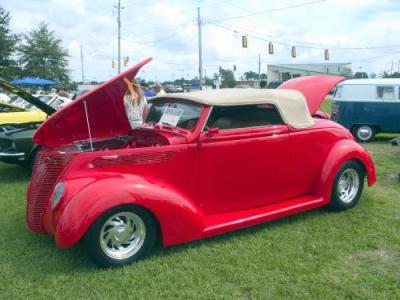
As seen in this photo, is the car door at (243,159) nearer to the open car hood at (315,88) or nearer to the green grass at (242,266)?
the green grass at (242,266)

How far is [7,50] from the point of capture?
44.8 metres

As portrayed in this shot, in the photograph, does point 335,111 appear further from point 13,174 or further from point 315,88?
point 13,174

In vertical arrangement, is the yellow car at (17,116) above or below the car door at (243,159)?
above

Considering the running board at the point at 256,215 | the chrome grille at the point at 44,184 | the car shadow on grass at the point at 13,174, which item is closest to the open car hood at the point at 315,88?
the running board at the point at 256,215

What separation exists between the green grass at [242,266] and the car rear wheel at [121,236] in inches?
4.5

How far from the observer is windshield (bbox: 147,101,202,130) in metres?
4.44

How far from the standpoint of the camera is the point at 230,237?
14.6 ft

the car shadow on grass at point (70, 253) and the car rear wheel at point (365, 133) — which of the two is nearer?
the car shadow on grass at point (70, 253)

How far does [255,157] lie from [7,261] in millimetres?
2770

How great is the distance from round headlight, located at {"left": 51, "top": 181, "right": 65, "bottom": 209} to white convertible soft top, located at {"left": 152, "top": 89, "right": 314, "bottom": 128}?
1688mm

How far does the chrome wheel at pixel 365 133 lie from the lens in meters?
11.9

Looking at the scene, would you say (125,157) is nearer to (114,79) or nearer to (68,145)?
(114,79)

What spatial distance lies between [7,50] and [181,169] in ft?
155

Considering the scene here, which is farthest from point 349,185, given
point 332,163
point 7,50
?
point 7,50
